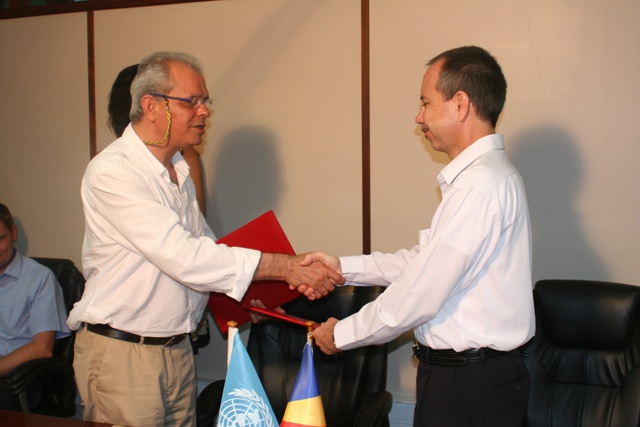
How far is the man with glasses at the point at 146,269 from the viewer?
6.44 feet

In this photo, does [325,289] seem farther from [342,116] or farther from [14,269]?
[14,269]

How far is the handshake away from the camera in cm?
212

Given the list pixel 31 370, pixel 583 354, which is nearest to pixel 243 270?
pixel 31 370

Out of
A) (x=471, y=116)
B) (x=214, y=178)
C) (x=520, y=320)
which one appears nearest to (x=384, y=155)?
(x=214, y=178)

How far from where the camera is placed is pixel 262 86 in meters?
3.27

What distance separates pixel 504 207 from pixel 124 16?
2.58m

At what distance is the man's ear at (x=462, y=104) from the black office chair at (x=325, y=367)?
908 mm

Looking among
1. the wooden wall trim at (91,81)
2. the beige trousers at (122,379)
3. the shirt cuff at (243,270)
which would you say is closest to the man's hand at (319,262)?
the shirt cuff at (243,270)

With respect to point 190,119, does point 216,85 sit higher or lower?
higher

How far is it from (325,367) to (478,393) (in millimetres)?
879

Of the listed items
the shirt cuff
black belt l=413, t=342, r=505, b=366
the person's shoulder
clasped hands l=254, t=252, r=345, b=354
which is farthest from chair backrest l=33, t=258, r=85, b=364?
black belt l=413, t=342, r=505, b=366

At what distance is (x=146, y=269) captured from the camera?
2016 mm

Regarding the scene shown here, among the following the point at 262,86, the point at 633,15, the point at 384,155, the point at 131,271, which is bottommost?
the point at 131,271

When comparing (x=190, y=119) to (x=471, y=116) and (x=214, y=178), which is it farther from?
(x=214, y=178)
